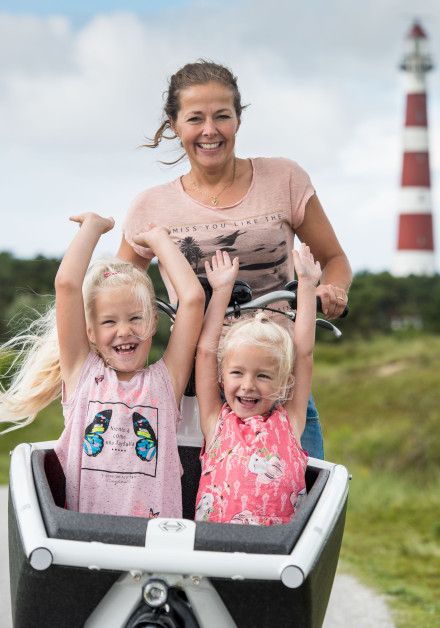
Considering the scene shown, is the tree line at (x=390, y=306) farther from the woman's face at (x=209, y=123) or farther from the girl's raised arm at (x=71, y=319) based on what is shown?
the girl's raised arm at (x=71, y=319)

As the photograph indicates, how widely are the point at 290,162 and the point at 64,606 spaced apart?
5.85ft

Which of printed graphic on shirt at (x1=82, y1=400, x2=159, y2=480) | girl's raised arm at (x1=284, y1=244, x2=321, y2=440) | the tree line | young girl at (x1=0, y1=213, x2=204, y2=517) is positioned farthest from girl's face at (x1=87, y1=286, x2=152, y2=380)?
the tree line

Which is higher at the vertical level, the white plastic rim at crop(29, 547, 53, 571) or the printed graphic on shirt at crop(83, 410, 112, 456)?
the printed graphic on shirt at crop(83, 410, 112, 456)

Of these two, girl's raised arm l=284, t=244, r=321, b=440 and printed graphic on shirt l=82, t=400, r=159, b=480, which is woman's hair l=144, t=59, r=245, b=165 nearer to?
girl's raised arm l=284, t=244, r=321, b=440

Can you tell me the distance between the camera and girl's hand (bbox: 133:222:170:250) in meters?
3.54

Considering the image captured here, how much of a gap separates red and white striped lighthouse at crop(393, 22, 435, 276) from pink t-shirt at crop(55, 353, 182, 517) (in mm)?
31043

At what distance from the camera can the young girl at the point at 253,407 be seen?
3107mm

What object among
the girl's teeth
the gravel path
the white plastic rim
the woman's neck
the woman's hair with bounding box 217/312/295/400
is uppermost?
the girl's teeth

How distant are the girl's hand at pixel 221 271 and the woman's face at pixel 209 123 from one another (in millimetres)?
333

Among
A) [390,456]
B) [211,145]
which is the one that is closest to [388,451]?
[390,456]

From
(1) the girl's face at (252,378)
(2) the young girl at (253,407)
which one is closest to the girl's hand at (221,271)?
(2) the young girl at (253,407)

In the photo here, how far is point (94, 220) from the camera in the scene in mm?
3451

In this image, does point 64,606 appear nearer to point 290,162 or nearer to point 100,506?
point 100,506

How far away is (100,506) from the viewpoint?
3121 mm
